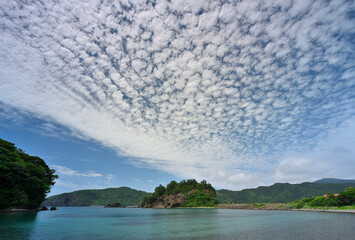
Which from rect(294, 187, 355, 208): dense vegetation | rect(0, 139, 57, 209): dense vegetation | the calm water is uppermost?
rect(0, 139, 57, 209): dense vegetation

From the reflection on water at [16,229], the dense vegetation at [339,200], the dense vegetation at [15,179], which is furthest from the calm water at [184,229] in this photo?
the dense vegetation at [339,200]

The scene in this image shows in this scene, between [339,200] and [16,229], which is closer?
[16,229]

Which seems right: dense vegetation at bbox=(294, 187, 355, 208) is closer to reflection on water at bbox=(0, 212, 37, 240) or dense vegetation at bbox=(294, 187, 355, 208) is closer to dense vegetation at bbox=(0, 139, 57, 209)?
reflection on water at bbox=(0, 212, 37, 240)

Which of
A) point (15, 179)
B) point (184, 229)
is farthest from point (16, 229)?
point (15, 179)

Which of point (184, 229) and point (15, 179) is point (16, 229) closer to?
point (184, 229)

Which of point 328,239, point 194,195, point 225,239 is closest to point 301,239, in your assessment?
point 328,239

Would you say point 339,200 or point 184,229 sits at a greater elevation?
point 339,200

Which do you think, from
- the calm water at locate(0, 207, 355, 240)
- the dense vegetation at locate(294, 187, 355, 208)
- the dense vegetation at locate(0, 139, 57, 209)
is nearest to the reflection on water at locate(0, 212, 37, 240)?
the calm water at locate(0, 207, 355, 240)

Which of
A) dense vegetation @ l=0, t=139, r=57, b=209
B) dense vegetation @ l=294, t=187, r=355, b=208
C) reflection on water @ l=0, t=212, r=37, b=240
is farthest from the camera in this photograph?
dense vegetation @ l=294, t=187, r=355, b=208

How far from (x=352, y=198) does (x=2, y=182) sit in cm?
12711

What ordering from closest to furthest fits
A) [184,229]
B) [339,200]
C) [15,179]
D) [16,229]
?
[16,229]
[184,229]
[15,179]
[339,200]

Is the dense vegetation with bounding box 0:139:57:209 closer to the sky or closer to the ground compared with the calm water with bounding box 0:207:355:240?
closer to the sky

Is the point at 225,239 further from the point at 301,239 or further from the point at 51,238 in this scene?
the point at 51,238

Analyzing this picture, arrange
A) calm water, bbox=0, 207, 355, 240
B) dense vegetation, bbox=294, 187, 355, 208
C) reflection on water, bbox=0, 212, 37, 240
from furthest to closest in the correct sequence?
dense vegetation, bbox=294, 187, 355, 208 → calm water, bbox=0, 207, 355, 240 → reflection on water, bbox=0, 212, 37, 240
